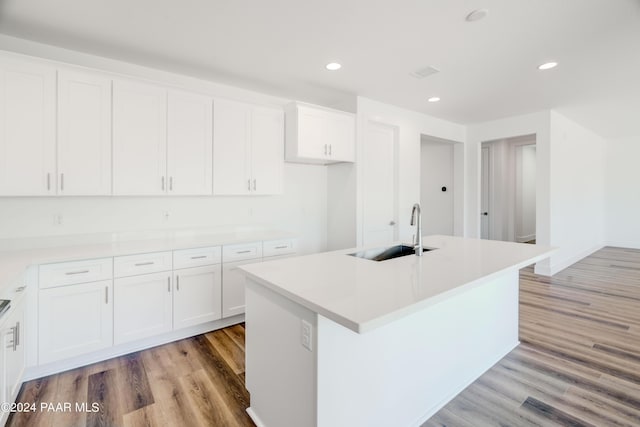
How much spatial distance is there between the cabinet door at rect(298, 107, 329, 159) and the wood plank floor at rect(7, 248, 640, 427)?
Result: 2.08 metres

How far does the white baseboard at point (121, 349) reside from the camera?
2232mm

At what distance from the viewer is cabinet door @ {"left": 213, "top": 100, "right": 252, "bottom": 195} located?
3.21m

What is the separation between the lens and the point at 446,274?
1.68 meters

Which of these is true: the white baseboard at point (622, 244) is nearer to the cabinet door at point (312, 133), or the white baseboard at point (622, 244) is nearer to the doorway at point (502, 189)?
the doorway at point (502, 189)

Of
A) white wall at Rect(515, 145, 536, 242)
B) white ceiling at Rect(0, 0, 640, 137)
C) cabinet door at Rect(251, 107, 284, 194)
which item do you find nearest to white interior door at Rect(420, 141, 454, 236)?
white ceiling at Rect(0, 0, 640, 137)

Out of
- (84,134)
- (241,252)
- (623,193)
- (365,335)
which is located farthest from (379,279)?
(623,193)

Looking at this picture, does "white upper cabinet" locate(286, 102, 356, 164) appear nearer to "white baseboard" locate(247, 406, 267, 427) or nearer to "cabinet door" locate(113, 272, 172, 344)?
"cabinet door" locate(113, 272, 172, 344)

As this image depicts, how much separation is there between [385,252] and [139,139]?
2.38 meters

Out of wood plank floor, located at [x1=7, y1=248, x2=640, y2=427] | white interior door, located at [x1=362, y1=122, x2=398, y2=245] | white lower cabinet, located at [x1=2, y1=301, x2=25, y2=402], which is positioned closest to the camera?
white lower cabinet, located at [x1=2, y1=301, x2=25, y2=402]

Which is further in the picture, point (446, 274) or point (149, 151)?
point (149, 151)

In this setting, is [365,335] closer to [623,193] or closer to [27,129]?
[27,129]

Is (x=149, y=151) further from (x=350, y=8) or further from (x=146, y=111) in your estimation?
(x=350, y=8)

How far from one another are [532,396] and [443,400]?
61cm

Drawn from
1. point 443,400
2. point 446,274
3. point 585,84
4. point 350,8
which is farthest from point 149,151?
point 585,84
